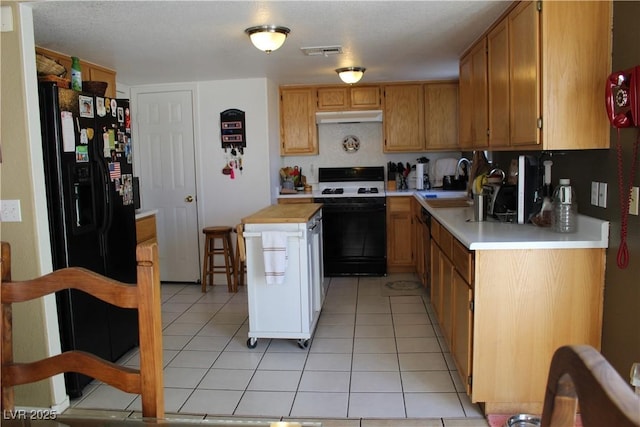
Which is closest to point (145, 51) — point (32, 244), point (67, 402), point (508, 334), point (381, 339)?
point (32, 244)

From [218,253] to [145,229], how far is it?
1.08 meters

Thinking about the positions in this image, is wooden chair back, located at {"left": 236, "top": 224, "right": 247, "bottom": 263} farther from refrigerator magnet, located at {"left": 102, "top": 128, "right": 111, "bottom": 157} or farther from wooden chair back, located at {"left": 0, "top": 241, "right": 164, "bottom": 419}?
wooden chair back, located at {"left": 0, "top": 241, "right": 164, "bottom": 419}

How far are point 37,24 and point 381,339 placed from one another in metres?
3.02

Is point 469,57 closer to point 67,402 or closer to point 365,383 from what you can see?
point 365,383

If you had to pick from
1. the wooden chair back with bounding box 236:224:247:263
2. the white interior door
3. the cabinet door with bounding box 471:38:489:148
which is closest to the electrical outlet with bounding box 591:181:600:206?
the cabinet door with bounding box 471:38:489:148

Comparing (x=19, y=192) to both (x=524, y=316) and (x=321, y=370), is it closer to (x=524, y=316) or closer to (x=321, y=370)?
(x=321, y=370)

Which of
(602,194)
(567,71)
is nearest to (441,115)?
(567,71)

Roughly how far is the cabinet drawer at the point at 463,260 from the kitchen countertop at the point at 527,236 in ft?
0.16

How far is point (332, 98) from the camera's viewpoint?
562cm

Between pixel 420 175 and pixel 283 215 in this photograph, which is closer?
pixel 283 215

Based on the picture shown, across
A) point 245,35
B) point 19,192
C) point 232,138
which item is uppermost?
point 245,35

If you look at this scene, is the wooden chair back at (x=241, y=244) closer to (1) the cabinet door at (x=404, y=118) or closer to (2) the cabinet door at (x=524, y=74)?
(2) the cabinet door at (x=524, y=74)

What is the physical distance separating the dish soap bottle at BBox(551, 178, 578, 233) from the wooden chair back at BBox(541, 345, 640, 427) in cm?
216

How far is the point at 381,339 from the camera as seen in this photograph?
3596 mm
